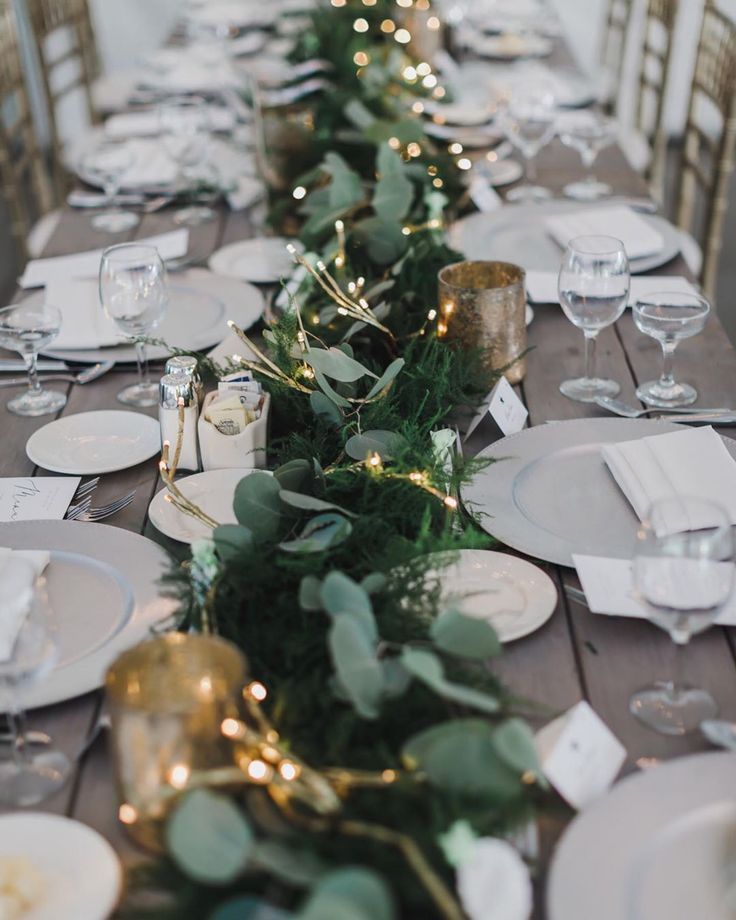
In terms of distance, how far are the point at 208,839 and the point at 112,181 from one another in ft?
6.35

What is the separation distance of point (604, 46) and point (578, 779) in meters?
4.33

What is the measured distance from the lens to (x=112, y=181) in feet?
7.86

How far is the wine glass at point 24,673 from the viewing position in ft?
2.85

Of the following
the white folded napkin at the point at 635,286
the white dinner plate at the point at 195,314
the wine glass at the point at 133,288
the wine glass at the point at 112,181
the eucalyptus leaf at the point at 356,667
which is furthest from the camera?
the wine glass at the point at 112,181

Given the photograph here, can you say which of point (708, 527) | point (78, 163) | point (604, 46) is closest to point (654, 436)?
point (708, 527)

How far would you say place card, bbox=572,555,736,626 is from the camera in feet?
3.57

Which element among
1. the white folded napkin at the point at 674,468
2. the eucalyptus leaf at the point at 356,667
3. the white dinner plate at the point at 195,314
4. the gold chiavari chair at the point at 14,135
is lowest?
the gold chiavari chair at the point at 14,135

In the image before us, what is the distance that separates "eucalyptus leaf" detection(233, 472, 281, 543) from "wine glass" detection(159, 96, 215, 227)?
1350 mm

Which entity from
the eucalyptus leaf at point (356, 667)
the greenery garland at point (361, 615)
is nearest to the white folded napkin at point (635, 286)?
the greenery garland at point (361, 615)

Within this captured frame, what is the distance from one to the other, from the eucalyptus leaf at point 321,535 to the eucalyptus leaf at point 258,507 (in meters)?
0.03

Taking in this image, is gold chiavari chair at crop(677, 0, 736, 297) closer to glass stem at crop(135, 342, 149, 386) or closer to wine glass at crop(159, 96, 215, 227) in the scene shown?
wine glass at crop(159, 96, 215, 227)

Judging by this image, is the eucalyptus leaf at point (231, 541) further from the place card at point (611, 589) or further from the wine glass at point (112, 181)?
the wine glass at point (112, 181)

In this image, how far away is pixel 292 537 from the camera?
1.13 meters

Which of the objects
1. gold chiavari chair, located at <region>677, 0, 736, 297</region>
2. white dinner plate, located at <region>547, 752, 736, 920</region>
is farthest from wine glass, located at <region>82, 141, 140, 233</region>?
white dinner plate, located at <region>547, 752, 736, 920</region>
